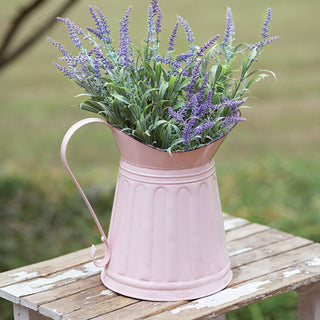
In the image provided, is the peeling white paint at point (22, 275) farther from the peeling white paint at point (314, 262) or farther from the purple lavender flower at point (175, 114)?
the peeling white paint at point (314, 262)

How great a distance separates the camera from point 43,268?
160 cm

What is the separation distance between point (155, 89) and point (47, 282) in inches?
22.6

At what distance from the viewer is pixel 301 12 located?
24.6 ft

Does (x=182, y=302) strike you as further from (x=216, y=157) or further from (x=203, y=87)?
(x=216, y=157)

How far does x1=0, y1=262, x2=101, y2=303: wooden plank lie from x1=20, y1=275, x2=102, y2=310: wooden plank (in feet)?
0.05

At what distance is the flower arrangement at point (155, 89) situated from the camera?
1.30m

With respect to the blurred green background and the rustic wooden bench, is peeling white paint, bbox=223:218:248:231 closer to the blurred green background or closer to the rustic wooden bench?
the rustic wooden bench

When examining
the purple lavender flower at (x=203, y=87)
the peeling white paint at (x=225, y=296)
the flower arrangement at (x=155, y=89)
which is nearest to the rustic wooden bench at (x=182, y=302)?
the peeling white paint at (x=225, y=296)

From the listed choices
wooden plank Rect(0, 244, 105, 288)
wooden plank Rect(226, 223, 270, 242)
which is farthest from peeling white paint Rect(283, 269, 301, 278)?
wooden plank Rect(0, 244, 105, 288)

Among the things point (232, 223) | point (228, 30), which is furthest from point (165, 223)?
point (232, 223)

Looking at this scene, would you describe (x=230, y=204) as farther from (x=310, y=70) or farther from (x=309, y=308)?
(x=310, y=70)

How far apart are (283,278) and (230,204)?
1.69 m

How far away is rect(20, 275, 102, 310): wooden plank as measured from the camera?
140cm

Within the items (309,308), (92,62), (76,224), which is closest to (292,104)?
(76,224)
